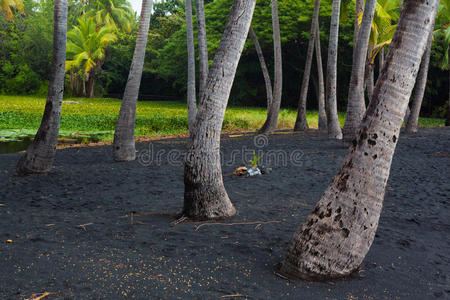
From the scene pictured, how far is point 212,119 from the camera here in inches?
191

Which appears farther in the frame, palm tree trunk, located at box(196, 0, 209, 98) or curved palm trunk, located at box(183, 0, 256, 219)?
palm tree trunk, located at box(196, 0, 209, 98)

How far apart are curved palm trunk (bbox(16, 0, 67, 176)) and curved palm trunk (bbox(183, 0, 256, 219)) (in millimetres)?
3775

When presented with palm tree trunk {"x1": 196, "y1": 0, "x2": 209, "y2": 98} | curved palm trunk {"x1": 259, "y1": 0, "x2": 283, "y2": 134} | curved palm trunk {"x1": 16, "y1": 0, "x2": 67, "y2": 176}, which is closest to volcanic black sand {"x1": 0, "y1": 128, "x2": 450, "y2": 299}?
curved palm trunk {"x1": 16, "y1": 0, "x2": 67, "y2": 176}

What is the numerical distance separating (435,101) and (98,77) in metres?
31.6

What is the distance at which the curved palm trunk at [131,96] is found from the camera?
8625mm

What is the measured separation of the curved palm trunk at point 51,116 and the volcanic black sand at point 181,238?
340mm

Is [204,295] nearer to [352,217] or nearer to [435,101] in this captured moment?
[352,217]

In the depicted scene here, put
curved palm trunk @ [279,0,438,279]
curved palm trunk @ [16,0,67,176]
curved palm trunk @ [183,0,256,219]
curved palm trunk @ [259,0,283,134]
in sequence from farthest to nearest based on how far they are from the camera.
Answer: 1. curved palm trunk @ [259,0,283,134]
2. curved palm trunk @ [16,0,67,176]
3. curved palm trunk @ [183,0,256,219]
4. curved palm trunk @ [279,0,438,279]

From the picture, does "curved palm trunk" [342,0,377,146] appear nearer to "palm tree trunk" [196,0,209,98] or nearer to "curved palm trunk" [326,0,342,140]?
"curved palm trunk" [326,0,342,140]

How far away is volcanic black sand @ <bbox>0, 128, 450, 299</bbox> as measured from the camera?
3.27 metres

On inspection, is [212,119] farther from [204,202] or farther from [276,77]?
[276,77]

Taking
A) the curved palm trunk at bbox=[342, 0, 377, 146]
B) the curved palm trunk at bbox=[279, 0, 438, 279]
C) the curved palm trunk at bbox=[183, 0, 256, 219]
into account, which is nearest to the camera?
the curved palm trunk at bbox=[279, 0, 438, 279]

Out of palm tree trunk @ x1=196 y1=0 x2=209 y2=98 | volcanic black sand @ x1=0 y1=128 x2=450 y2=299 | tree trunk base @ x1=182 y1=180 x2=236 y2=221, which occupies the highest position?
palm tree trunk @ x1=196 y1=0 x2=209 y2=98

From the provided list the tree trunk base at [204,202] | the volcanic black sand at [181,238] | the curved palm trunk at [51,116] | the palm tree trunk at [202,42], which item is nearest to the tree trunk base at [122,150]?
the volcanic black sand at [181,238]
